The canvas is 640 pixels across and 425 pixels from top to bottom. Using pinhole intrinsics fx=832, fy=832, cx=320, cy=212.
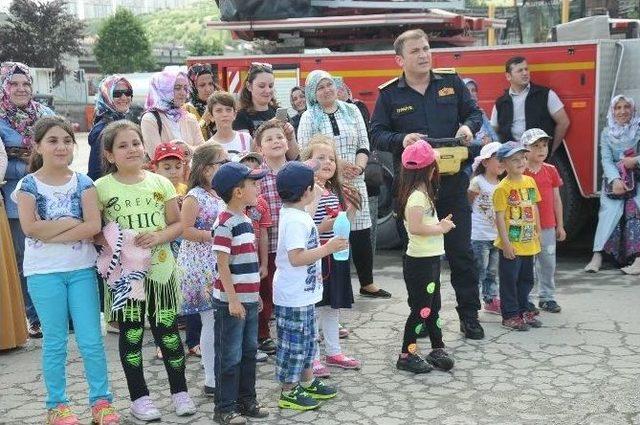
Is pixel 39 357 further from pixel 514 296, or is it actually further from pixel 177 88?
pixel 514 296

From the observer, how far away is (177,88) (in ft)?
20.0

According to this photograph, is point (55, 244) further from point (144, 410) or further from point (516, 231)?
point (516, 231)

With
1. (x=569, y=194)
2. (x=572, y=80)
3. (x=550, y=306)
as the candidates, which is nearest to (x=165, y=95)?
(x=550, y=306)

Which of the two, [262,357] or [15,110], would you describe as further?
[15,110]

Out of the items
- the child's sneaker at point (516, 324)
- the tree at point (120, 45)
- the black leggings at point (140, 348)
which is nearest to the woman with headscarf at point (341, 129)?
the child's sneaker at point (516, 324)

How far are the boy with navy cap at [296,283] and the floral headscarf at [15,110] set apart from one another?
2.47 m

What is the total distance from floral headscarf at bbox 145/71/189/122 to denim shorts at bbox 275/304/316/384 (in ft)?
7.35

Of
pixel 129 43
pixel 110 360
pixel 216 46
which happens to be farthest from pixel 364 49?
pixel 216 46

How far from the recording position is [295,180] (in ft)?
14.2

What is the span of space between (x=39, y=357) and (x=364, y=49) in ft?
19.5

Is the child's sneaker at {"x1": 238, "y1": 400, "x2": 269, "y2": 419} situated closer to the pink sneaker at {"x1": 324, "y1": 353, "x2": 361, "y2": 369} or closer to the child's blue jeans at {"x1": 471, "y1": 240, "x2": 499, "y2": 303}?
the pink sneaker at {"x1": 324, "y1": 353, "x2": 361, "y2": 369}

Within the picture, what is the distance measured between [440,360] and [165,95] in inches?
109

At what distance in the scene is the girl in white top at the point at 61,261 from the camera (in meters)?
4.25

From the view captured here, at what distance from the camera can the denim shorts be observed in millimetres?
4402
